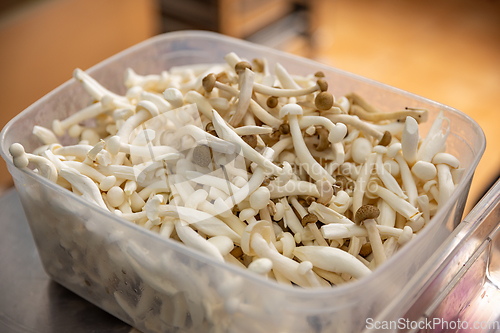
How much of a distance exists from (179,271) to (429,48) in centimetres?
225

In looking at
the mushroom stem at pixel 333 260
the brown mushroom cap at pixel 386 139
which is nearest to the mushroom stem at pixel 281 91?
the brown mushroom cap at pixel 386 139

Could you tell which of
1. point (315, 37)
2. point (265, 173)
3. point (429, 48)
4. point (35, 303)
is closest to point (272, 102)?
point (265, 173)

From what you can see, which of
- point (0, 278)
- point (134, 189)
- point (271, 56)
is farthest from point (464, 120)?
point (0, 278)

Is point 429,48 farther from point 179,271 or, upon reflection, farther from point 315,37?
point 179,271

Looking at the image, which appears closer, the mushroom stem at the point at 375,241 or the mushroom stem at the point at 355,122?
the mushroom stem at the point at 375,241

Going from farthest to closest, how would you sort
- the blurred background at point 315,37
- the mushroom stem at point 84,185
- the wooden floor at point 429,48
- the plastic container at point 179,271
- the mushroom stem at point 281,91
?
1. the wooden floor at point 429,48
2. the blurred background at point 315,37
3. the mushroom stem at point 281,91
4. the mushroom stem at point 84,185
5. the plastic container at point 179,271

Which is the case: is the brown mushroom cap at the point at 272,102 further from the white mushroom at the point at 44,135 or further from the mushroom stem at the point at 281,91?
the white mushroom at the point at 44,135

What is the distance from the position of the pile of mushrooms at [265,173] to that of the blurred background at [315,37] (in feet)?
1.92

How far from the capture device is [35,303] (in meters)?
0.57

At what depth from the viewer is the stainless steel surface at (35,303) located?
21.2 inches

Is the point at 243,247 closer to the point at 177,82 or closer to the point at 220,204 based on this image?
the point at 220,204

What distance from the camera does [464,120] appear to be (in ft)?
1.93

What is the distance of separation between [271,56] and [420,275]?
1.49 feet

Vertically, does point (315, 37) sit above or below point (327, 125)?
below
